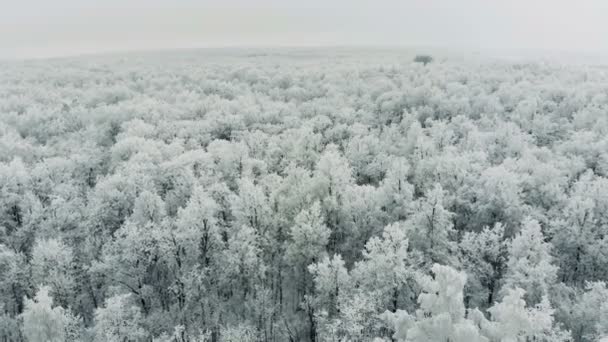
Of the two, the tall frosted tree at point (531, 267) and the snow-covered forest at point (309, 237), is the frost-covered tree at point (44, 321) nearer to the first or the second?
the snow-covered forest at point (309, 237)

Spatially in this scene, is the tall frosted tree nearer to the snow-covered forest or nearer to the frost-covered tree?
the snow-covered forest

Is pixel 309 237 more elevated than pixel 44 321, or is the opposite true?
pixel 309 237

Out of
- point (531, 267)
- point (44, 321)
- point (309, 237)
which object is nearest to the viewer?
point (531, 267)

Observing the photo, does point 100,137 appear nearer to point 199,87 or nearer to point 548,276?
point 199,87

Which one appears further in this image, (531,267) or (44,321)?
(44,321)

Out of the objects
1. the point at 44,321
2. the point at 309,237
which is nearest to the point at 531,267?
the point at 309,237

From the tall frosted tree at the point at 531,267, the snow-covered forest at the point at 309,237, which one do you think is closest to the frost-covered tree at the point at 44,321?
the snow-covered forest at the point at 309,237

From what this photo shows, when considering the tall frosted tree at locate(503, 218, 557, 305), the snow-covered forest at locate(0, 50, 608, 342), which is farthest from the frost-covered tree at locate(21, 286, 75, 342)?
the tall frosted tree at locate(503, 218, 557, 305)

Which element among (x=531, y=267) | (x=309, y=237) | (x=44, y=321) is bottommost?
(x=44, y=321)

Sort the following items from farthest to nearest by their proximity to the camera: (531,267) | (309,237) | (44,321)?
(309,237), (44,321), (531,267)

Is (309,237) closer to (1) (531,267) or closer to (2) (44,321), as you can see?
(1) (531,267)
